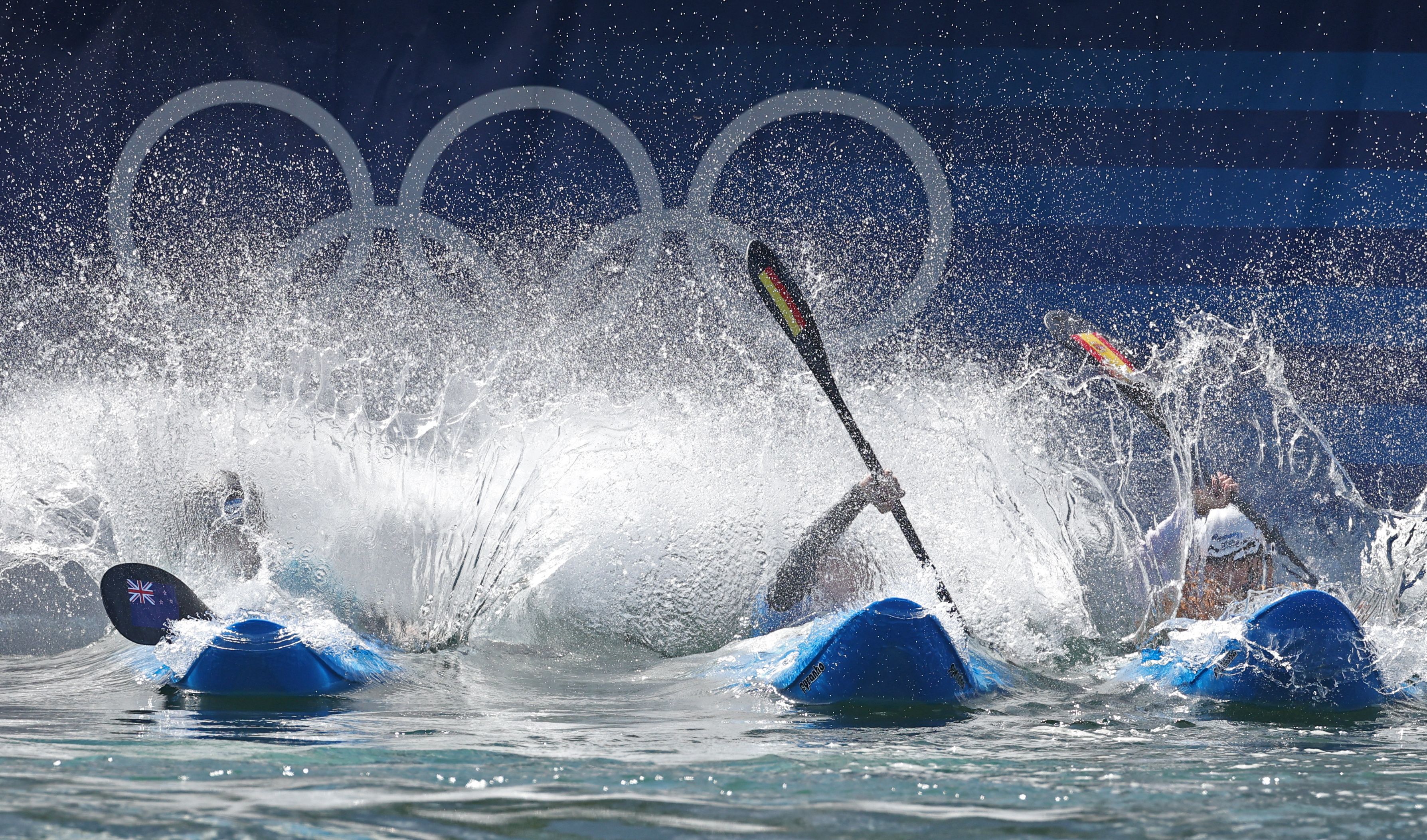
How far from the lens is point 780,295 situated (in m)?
3.76

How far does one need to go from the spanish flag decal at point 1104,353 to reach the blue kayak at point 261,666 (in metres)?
2.63

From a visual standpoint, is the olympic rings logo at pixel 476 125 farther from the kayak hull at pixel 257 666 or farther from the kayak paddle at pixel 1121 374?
the kayak hull at pixel 257 666

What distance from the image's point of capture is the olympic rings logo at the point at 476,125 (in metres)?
4.85

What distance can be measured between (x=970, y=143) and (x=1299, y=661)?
275cm

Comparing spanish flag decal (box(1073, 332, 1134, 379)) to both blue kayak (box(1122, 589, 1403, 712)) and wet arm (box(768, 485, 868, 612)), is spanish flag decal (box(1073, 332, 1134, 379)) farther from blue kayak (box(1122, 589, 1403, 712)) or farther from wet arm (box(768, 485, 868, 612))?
blue kayak (box(1122, 589, 1403, 712))

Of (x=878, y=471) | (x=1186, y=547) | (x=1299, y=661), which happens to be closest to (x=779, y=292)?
(x=878, y=471)

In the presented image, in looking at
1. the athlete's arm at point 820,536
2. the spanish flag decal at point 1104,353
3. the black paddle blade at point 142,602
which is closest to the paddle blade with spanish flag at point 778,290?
the athlete's arm at point 820,536

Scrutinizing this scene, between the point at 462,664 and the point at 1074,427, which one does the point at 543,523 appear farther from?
the point at 1074,427

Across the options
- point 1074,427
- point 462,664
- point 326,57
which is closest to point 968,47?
point 1074,427

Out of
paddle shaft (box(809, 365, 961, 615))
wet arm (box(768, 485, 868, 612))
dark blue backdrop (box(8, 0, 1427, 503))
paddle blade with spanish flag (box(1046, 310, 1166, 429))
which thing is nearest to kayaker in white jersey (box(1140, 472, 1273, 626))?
paddle blade with spanish flag (box(1046, 310, 1166, 429))

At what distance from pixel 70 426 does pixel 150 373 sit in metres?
0.40

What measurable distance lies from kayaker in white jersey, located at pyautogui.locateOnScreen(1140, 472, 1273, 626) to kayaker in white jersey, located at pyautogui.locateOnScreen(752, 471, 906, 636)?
0.84 m

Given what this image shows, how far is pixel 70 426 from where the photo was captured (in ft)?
15.0

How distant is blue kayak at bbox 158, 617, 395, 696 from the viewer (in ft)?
8.71
